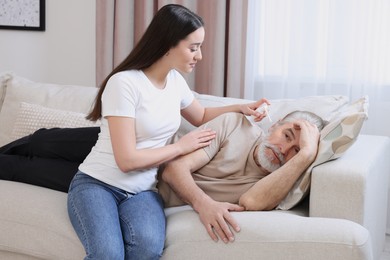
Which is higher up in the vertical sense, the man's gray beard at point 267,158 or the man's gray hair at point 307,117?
the man's gray hair at point 307,117

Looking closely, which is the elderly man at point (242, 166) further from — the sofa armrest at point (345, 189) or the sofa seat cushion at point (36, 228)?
the sofa seat cushion at point (36, 228)

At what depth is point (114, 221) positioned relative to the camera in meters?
1.84

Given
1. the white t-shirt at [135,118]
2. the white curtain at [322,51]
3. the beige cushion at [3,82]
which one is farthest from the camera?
the white curtain at [322,51]

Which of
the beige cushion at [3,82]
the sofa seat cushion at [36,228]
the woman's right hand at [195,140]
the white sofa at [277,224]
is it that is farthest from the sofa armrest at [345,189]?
the beige cushion at [3,82]

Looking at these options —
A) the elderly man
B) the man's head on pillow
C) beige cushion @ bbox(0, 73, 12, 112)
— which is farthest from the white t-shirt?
beige cushion @ bbox(0, 73, 12, 112)

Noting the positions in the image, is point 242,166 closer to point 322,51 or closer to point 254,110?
point 254,110

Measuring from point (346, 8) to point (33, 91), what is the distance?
1604 mm

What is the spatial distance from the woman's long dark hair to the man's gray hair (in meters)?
0.46

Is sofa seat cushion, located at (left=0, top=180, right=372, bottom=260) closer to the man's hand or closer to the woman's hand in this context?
the man's hand

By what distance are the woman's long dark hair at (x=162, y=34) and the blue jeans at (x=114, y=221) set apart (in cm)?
38

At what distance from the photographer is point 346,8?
10.0 feet

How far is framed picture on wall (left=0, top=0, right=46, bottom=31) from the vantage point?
13.1ft

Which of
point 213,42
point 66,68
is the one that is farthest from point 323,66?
point 66,68

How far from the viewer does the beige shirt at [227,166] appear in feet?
6.86
